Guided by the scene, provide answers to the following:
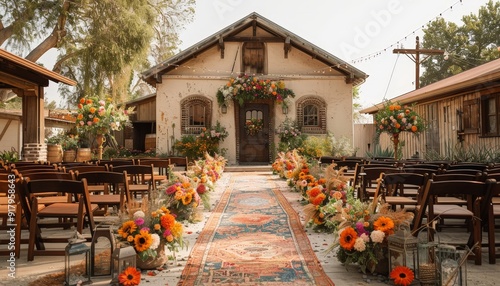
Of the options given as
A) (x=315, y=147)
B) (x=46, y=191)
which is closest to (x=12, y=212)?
(x=46, y=191)

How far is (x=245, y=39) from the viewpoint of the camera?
1684 cm

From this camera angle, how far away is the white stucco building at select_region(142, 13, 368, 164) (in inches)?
656

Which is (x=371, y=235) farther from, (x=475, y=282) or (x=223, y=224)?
(x=223, y=224)

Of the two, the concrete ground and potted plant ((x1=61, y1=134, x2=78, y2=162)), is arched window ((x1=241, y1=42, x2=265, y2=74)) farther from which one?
the concrete ground

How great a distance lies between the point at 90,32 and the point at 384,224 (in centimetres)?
1625

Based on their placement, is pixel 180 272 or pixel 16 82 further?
pixel 16 82

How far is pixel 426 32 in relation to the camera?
1396 inches

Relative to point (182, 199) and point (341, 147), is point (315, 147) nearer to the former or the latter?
point (341, 147)

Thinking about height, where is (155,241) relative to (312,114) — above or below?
below

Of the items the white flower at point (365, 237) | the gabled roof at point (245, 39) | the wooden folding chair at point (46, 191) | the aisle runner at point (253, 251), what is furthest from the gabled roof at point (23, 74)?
the white flower at point (365, 237)

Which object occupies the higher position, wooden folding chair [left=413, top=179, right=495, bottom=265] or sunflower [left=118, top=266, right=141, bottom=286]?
wooden folding chair [left=413, top=179, right=495, bottom=265]

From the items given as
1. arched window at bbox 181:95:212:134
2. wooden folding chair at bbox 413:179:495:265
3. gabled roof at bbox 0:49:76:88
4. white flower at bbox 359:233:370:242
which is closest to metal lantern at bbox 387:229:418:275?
white flower at bbox 359:233:370:242

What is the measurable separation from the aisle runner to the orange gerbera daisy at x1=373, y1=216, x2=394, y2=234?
0.57 metres

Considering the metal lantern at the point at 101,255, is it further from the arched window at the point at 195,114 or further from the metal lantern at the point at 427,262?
the arched window at the point at 195,114
